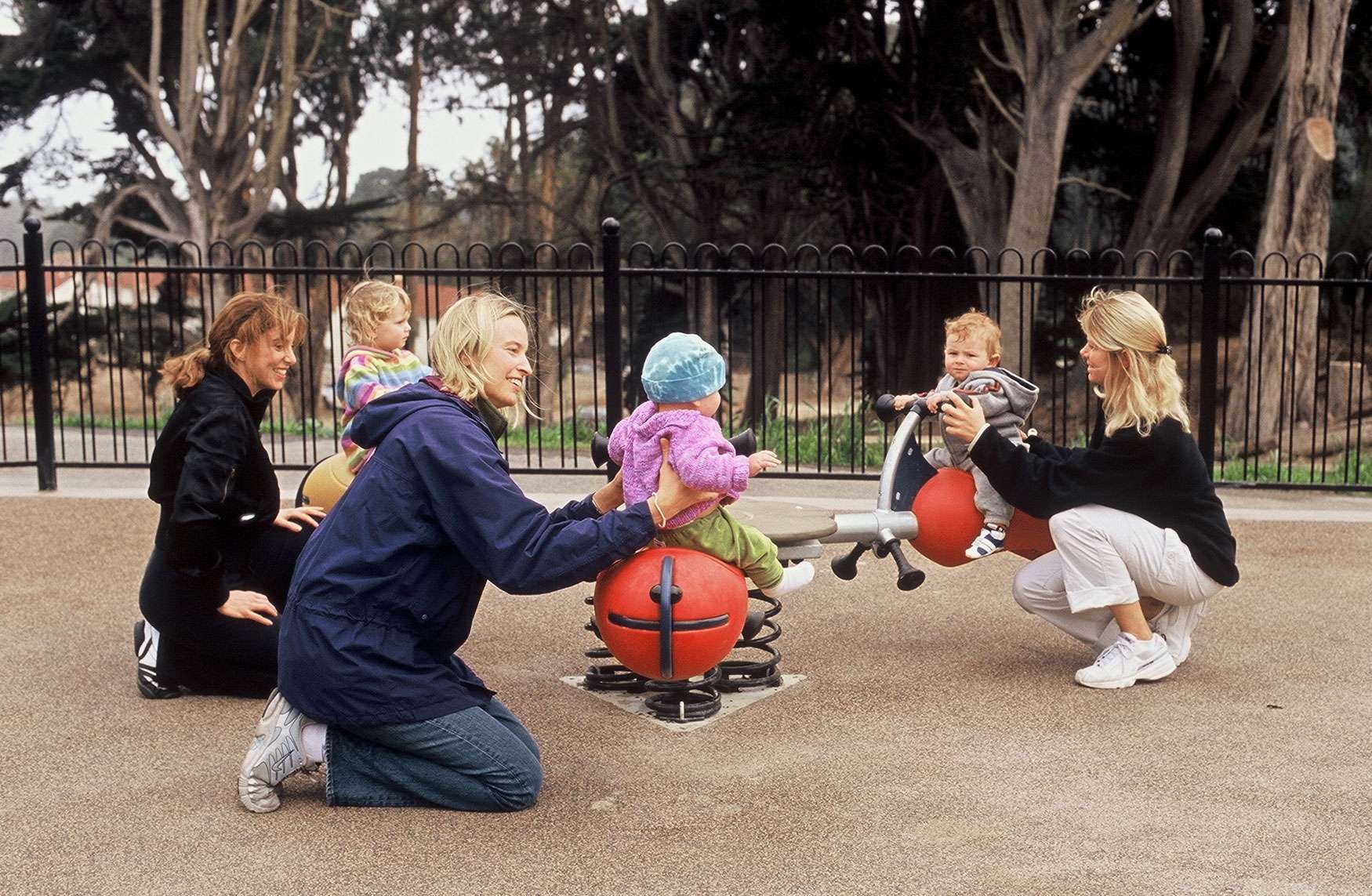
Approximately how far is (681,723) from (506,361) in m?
1.44

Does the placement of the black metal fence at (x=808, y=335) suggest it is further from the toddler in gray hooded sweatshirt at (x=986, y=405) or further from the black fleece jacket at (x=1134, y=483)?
the black fleece jacket at (x=1134, y=483)

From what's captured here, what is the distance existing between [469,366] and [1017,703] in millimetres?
2215

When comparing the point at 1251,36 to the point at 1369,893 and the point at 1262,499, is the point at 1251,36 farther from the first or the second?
the point at 1369,893

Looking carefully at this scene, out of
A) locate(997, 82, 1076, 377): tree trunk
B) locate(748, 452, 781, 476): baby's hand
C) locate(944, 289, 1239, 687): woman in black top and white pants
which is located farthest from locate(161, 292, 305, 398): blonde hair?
locate(997, 82, 1076, 377): tree trunk

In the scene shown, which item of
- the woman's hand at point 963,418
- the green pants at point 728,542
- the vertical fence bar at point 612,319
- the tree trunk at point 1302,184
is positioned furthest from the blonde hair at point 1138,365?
the tree trunk at point 1302,184

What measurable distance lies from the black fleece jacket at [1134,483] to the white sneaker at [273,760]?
7.95 feet

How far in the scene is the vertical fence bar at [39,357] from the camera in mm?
9812

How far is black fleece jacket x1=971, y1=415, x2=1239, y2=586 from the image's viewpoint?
5.05 m

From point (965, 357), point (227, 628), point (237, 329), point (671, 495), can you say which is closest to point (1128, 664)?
point (965, 357)

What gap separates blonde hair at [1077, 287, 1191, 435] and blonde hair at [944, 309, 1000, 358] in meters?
0.59

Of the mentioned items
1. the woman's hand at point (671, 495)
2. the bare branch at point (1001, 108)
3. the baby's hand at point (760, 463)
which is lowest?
the woman's hand at point (671, 495)

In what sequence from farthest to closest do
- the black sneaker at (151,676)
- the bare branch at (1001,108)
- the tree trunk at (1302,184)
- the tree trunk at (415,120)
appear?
the tree trunk at (415,120) < the bare branch at (1001,108) < the tree trunk at (1302,184) < the black sneaker at (151,676)

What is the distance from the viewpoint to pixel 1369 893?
3.45 metres

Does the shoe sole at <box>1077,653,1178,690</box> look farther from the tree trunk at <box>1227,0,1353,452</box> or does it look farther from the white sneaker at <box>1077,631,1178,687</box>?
the tree trunk at <box>1227,0,1353,452</box>
